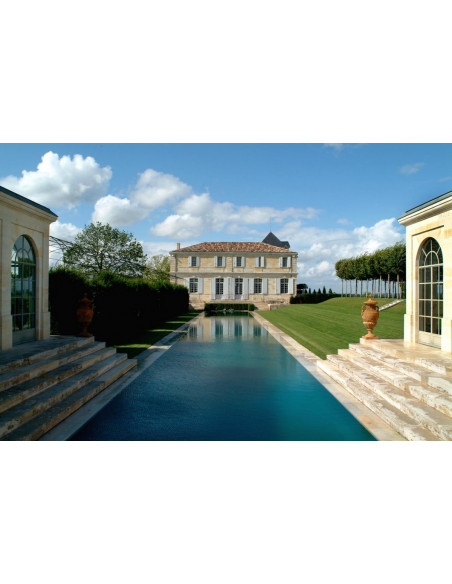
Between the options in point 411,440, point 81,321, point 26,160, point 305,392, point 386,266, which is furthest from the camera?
point 386,266

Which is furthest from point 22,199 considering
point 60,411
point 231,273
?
point 231,273

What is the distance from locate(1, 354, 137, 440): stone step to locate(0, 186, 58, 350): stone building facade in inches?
79.7

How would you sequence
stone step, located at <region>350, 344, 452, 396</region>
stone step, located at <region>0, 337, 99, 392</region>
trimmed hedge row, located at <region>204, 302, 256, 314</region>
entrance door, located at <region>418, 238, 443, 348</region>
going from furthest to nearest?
trimmed hedge row, located at <region>204, 302, 256, 314</region>
entrance door, located at <region>418, 238, 443, 348</region>
stone step, located at <region>0, 337, 99, 392</region>
stone step, located at <region>350, 344, 452, 396</region>

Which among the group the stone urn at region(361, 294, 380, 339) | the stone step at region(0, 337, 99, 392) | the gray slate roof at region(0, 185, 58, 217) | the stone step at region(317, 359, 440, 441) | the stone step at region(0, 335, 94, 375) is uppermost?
the gray slate roof at region(0, 185, 58, 217)

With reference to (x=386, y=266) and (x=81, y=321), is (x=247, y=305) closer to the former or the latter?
(x=386, y=266)

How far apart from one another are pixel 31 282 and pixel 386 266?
32.5 metres

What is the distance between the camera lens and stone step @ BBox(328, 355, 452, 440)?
14.0 feet

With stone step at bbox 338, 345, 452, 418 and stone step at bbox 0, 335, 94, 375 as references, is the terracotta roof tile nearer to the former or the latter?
stone step at bbox 0, 335, 94, 375

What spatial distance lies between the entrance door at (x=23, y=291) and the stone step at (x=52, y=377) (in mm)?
1353

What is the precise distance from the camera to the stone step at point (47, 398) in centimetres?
438

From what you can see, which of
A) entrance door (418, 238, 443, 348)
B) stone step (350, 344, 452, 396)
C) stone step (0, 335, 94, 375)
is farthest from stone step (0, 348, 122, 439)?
entrance door (418, 238, 443, 348)

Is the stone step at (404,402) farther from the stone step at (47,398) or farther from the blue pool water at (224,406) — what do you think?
the stone step at (47,398)

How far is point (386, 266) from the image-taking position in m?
34.6

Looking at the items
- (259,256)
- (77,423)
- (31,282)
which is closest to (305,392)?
(77,423)
